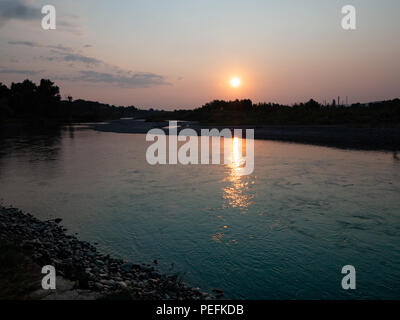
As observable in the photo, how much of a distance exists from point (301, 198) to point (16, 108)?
150 meters

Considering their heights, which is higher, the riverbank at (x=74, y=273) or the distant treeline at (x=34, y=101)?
the distant treeline at (x=34, y=101)

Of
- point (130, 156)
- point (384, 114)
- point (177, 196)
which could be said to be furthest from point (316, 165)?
point (384, 114)

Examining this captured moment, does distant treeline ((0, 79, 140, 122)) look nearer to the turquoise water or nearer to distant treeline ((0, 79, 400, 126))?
distant treeline ((0, 79, 400, 126))

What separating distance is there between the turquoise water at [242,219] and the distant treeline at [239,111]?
5481cm

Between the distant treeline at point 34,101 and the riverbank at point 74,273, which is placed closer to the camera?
the riverbank at point 74,273

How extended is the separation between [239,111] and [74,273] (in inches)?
4733

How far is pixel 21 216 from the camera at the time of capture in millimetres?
13375

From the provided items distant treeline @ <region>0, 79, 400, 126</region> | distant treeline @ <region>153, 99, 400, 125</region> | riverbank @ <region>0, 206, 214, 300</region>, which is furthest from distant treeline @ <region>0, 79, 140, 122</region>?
riverbank @ <region>0, 206, 214, 300</region>

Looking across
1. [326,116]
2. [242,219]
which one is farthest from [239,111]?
[242,219]

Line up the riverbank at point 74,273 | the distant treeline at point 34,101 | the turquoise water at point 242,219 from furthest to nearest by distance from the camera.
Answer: the distant treeline at point 34,101 < the turquoise water at point 242,219 < the riverbank at point 74,273

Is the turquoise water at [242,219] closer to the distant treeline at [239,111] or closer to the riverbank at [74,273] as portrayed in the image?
the riverbank at [74,273]

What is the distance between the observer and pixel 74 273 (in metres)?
8.05

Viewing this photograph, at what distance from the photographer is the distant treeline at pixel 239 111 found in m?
75.8

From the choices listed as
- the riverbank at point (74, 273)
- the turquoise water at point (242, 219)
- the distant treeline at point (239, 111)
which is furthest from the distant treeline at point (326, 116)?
the riverbank at point (74, 273)
